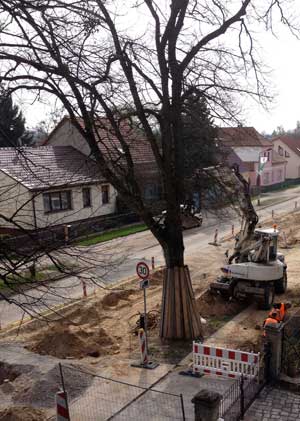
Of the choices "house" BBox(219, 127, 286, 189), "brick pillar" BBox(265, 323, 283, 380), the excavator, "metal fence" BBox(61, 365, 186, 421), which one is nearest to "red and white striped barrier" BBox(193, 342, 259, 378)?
"brick pillar" BBox(265, 323, 283, 380)

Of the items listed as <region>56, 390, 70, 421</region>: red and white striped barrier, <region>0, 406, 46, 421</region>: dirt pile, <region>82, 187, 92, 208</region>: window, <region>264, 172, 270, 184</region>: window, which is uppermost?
<region>82, 187, 92, 208</region>: window

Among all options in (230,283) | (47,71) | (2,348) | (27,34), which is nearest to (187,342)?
(230,283)

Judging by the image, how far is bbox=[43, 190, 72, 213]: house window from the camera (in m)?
27.1

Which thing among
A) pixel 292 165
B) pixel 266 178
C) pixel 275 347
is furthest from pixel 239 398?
pixel 292 165

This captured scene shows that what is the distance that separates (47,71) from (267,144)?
4755 cm

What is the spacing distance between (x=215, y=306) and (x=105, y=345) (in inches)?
164

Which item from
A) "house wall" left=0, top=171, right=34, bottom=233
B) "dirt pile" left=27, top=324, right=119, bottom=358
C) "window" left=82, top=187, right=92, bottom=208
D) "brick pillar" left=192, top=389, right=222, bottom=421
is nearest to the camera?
"house wall" left=0, top=171, right=34, bottom=233

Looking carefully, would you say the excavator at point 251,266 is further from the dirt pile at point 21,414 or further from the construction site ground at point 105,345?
the dirt pile at point 21,414

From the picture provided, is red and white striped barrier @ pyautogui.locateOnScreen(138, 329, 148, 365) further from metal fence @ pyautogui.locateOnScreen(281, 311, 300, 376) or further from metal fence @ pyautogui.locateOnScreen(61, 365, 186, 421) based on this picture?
metal fence @ pyautogui.locateOnScreen(281, 311, 300, 376)

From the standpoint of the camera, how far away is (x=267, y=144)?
5388 centimetres

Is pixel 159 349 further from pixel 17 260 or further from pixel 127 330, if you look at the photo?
pixel 17 260

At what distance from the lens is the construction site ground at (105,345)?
9922 mm

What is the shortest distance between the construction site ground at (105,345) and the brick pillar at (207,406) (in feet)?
5.28

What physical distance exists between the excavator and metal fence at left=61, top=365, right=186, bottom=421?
6190 millimetres
